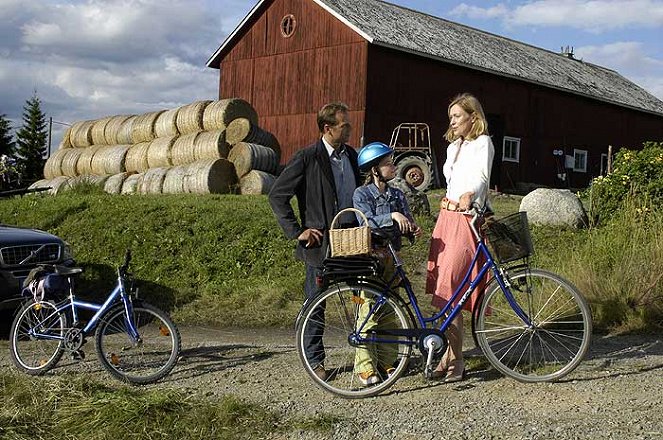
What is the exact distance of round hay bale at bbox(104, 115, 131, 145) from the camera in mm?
25344

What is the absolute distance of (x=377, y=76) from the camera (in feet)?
81.0

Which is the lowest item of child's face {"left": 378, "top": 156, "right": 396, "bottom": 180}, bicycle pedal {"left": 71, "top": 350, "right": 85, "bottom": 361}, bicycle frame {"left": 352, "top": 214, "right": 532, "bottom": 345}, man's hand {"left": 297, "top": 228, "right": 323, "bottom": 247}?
bicycle pedal {"left": 71, "top": 350, "right": 85, "bottom": 361}

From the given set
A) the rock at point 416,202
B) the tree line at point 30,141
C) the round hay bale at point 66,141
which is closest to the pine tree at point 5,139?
the tree line at point 30,141

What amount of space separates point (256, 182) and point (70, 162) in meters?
9.46

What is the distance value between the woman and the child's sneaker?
1.90 feet

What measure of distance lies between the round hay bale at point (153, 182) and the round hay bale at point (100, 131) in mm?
5065

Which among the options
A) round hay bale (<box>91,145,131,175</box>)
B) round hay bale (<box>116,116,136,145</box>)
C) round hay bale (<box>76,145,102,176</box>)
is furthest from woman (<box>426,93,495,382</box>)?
round hay bale (<box>76,145,102,176</box>)

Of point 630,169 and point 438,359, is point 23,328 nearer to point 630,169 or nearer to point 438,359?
point 438,359

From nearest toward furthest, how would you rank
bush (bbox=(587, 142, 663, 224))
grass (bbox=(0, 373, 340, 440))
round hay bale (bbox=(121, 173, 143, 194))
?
grass (bbox=(0, 373, 340, 440)), bush (bbox=(587, 142, 663, 224)), round hay bale (bbox=(121, 173, 143, 194))

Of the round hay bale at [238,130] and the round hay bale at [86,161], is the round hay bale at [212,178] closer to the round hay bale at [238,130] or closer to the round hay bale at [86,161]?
the round hay bale at [238,130]

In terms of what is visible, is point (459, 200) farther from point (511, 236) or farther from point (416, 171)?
point (416, 171)

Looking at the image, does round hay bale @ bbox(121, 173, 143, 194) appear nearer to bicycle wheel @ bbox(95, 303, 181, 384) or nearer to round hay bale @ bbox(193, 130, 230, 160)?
round hay bale @ bbox(193, 130, 230, 160)

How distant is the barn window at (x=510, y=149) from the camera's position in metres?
28.9

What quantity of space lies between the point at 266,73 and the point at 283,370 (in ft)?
72.9
